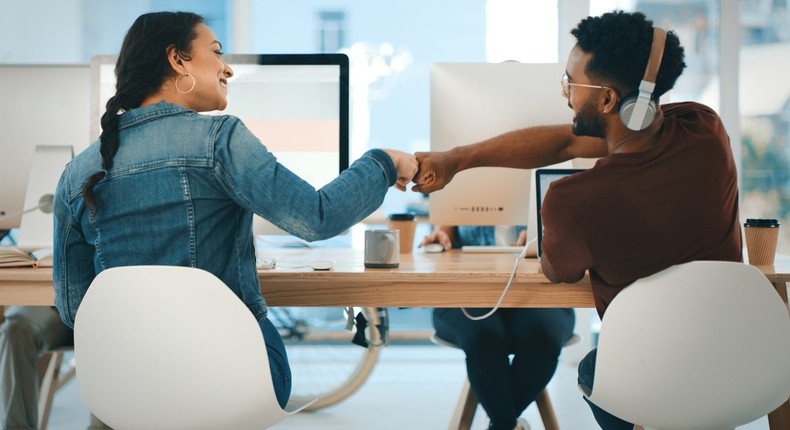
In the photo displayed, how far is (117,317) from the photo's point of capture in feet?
3.53

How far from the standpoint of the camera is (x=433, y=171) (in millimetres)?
1693

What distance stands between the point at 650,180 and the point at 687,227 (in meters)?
0.10

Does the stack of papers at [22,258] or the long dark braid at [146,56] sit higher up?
the long dark braid at [146,56]

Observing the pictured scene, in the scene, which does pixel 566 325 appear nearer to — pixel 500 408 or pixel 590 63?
pixel 500 408

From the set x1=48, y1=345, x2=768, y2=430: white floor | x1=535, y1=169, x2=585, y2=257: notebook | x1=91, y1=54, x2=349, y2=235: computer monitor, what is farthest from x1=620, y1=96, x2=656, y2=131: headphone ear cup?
x1=48, y1=345, x2=768, y2=430: white floor

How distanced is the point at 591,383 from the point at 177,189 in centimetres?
83

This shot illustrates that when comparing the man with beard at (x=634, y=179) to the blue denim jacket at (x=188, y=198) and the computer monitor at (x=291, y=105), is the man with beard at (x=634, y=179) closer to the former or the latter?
the blue denim jacket at (x=188, y=198)

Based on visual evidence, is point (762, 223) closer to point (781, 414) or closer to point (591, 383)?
point (781, 414)

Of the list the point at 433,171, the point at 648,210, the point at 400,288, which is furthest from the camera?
the point at 433,171

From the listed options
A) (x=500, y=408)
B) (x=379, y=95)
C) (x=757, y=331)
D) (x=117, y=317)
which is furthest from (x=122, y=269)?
(x=379, y=95)

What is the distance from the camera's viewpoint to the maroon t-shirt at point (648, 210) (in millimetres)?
1212

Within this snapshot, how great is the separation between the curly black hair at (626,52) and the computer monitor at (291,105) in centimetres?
66

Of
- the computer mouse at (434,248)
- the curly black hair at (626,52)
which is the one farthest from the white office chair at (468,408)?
the curly black hair at (626,52)

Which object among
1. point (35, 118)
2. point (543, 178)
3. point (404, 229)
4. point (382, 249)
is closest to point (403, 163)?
point (382, 249)
